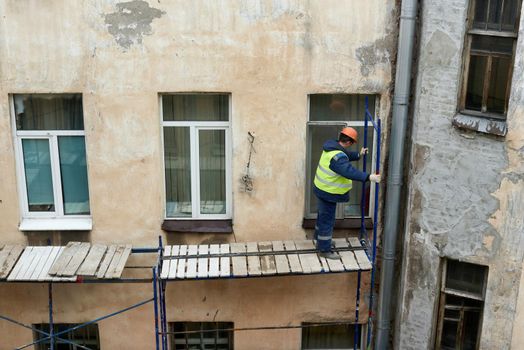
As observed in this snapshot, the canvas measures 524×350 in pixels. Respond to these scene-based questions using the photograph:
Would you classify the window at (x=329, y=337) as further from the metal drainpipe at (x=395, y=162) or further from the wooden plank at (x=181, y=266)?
the wooden plank at (x=181, y=266)

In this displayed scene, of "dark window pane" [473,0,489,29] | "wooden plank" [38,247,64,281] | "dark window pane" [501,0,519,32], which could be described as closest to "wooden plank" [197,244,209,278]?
"wooden plank" [38,247,64,281]

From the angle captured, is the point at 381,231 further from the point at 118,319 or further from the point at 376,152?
the point at 118,319

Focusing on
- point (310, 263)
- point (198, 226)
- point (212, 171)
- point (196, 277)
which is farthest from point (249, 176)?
point (196, 277)

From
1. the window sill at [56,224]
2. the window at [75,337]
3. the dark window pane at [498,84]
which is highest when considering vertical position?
the dark window pane at [498,84]

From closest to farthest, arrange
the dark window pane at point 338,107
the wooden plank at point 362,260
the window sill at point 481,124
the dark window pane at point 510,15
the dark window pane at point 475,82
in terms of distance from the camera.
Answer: the dark window pane at point 510,15 < the window sill at point 481,124 < the dark window pane at point 475,82 < the wooden plank at point 362,260 < the dark window pane at point 338,107

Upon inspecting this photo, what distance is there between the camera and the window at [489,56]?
6305mm

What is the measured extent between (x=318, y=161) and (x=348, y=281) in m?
1.67

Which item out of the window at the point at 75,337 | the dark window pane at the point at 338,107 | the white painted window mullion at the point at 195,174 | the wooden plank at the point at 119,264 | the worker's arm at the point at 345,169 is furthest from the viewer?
the window at the point at 75,337

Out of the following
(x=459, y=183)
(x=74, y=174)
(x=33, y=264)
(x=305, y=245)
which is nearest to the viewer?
(x=459, y=183)

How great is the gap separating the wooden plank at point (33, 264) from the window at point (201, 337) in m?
2.11

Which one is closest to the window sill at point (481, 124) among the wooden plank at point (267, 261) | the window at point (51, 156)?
the wooden plank at point (267, 261)

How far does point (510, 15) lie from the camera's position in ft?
20.6

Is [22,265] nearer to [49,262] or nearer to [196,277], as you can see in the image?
[49,262]

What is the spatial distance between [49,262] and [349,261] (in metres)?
3.67
